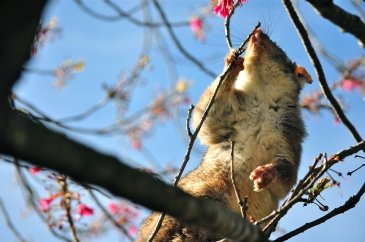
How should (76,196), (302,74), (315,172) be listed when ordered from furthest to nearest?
(302,74) → (76,196) → (315,172)

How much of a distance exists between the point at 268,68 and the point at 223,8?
2.10m

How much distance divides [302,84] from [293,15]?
3693mm

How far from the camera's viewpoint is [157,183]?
1.00 meters

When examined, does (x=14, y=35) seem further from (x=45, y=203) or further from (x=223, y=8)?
(x=45, y=203)

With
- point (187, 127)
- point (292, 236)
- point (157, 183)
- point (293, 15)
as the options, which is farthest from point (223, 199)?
point (157, 183)

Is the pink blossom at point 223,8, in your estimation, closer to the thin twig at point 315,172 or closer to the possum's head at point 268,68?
the thin twig at point 315,172

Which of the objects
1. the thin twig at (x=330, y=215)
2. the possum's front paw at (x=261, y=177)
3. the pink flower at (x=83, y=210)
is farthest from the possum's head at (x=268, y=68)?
the thin twig at (x=330, y=215)

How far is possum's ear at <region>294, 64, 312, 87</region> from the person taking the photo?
6.13 m

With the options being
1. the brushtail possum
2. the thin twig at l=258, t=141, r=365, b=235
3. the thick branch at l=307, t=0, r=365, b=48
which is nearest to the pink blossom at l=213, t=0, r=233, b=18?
the brushtail possum

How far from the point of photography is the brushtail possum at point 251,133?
16.9 feet

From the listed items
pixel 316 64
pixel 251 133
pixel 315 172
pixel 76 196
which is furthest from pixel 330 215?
pixel 251 133

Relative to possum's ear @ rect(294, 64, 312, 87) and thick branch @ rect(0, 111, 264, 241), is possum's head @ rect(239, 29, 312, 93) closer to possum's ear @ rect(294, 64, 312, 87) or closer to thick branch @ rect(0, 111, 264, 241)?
possum's ear @ rect(294, 64, 312, 87)

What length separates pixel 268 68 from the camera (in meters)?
6.20

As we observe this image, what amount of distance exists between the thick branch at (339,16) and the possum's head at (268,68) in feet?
12.3
